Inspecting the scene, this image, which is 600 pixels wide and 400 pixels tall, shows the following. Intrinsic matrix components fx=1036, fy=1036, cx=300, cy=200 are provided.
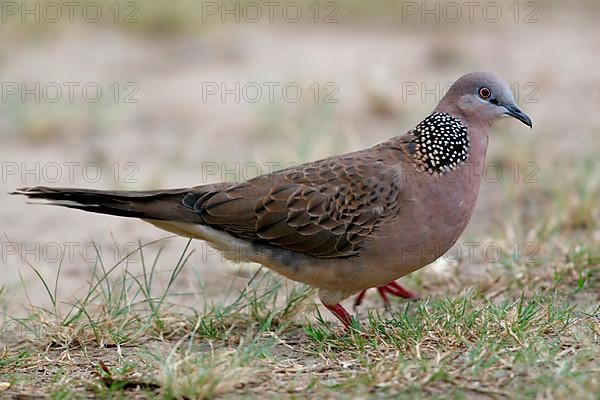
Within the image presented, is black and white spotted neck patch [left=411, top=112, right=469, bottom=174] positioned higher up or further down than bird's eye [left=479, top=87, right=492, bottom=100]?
further down

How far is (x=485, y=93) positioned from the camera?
205 inches

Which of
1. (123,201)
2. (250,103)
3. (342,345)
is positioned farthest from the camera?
(250,103)

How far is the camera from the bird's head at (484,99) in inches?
204

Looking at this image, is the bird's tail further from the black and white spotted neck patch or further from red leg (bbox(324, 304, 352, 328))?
the black and white spotted neck patch

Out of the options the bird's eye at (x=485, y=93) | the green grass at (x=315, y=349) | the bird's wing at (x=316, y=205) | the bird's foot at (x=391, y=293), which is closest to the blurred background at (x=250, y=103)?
the bird's foot at (x=391, y=293)

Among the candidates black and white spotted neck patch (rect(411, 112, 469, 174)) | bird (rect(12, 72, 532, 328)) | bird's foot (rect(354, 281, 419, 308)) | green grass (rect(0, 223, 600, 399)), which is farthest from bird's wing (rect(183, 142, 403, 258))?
bird's foot (rect(354, 281, 419, 308))

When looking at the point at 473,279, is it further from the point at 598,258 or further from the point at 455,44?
the point at 455,44

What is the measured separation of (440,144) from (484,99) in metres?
0.37

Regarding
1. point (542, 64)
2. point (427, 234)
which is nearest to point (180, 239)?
point (427, 234)

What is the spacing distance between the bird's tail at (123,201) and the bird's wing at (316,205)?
2.3 inches

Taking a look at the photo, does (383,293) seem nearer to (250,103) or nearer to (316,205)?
(316,205)

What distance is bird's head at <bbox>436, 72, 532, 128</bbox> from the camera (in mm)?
5184

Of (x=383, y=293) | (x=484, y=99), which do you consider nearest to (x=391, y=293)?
(x=383, y=293)

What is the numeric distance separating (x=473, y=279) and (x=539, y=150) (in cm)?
267
